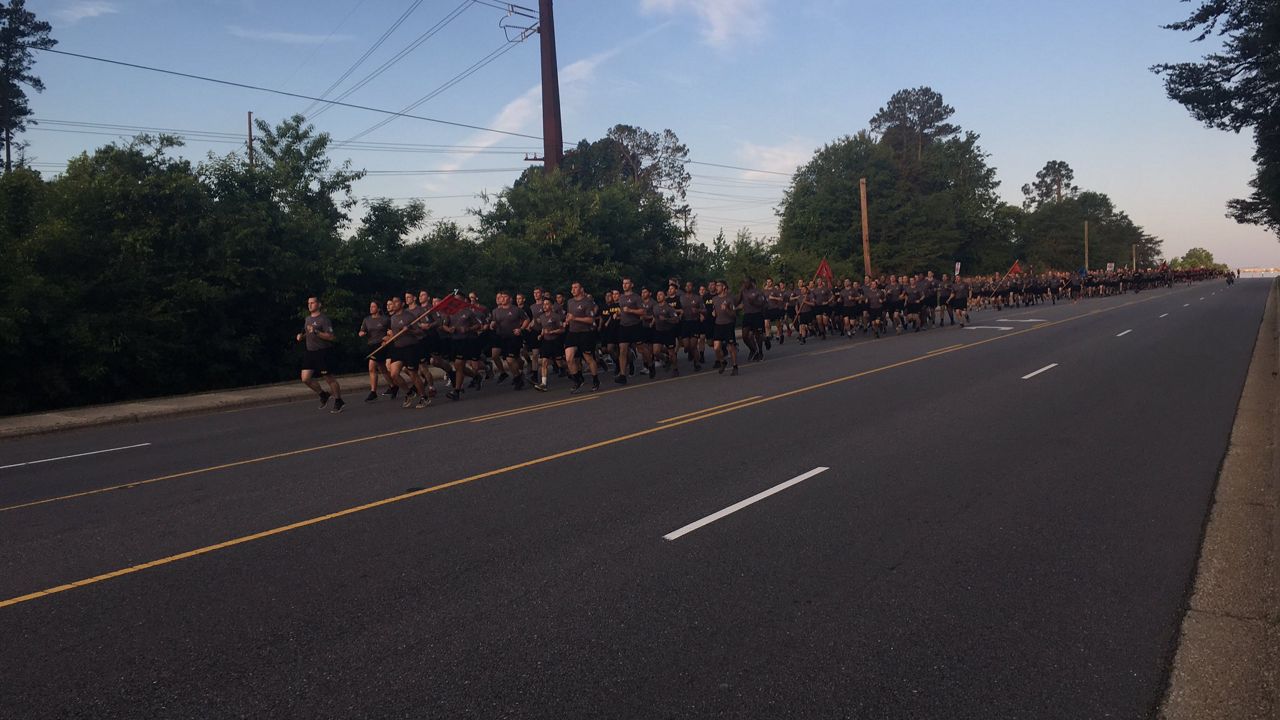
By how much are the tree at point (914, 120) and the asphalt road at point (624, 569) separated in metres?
96.0

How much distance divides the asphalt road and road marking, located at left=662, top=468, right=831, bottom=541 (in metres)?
0.06

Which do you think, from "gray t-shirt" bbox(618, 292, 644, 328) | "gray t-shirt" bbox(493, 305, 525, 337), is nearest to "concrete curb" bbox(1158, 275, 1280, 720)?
"gray t-shirt" bbox(618, 292, 644, 328)

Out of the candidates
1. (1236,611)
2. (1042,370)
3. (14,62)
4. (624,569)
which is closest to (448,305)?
(1042,370)

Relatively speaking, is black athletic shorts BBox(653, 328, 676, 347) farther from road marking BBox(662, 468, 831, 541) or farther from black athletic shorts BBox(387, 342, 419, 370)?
road marking BBox(662, 468, 831, 541)

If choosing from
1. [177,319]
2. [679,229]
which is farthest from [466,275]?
[679,229]

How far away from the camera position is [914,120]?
101m

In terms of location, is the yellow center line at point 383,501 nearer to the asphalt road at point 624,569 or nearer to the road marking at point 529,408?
the asphalt road at point 624,569

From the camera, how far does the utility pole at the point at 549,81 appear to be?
33969mm

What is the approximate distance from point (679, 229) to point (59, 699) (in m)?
36.4

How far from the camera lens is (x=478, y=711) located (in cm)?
367

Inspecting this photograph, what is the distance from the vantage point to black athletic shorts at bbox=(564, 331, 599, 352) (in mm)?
15953

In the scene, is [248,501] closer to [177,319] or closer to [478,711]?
[478,711]

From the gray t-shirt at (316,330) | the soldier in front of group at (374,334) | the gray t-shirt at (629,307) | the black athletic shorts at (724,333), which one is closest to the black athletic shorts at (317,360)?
the gray t-shirt at (316,330)

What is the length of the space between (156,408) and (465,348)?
5.49 metres
